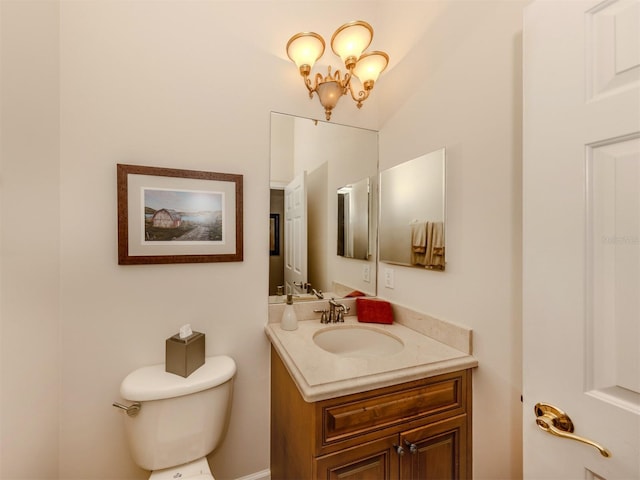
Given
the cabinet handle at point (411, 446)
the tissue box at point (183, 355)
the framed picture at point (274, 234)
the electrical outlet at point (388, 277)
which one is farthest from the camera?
the electrical outlet at point (388, 277)

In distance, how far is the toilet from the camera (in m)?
1.07

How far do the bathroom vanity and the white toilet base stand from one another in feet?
1.08

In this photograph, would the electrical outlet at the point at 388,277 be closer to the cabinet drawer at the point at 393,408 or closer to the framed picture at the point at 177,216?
the cabinet drawer at the point at 393,408

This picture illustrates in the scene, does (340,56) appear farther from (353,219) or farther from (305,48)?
(353,219)

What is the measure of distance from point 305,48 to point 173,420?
1.74 metres

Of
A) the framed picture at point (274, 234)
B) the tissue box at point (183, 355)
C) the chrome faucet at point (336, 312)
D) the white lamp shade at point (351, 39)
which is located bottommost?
the tissue box at point (183, 355)

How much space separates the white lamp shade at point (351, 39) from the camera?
4.41 ft

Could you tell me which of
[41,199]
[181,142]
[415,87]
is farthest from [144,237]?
[415,87]

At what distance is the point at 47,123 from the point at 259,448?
5.76 feet

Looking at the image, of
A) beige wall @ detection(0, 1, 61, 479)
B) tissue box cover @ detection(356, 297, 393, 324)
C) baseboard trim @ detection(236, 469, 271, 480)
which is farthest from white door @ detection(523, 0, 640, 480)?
beige wall @ detection(0, 1, 61, 479)

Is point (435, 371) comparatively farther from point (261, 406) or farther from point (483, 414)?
point (261, 406)

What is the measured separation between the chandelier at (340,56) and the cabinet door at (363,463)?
1.53 metres

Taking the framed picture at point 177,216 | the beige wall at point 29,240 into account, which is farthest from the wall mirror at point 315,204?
the beige wall at point 29,240

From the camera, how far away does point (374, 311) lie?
152 cm
